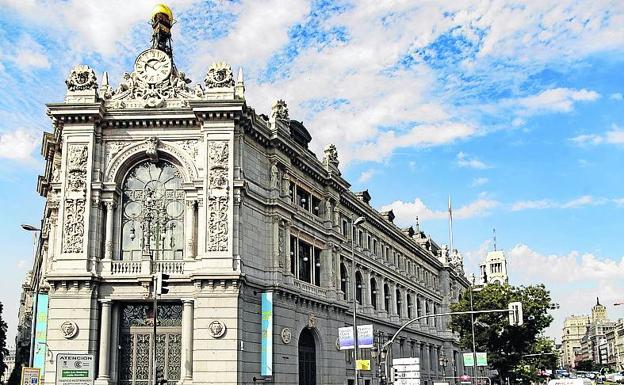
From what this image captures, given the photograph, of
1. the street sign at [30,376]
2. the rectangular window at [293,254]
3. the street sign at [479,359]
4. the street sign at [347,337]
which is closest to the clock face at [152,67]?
the rectangular window at [293,254]

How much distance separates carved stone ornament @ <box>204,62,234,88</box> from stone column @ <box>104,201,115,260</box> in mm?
9411

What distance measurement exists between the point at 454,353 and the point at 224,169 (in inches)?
2653

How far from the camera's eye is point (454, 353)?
3947 inches

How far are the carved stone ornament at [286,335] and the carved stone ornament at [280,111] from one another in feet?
48.0

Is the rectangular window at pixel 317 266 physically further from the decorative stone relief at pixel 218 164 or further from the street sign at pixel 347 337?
the decorative stone relief at pixel 218 164

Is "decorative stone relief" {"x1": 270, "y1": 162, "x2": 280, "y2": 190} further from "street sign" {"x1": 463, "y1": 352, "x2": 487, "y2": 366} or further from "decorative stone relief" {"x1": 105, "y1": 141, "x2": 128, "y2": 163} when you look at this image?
"street sign" {"x1": 463, "y1": 352, "x2": 487, "y2": 366}

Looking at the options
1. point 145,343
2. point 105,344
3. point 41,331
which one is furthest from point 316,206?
point 41,331

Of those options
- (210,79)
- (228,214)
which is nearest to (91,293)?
(228,214)

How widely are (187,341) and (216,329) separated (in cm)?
181

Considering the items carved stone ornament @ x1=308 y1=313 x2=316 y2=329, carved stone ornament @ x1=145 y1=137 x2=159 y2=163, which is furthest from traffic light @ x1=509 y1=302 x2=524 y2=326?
carved stone ornament @ x1=145 y1=137 x2=159 y2=163

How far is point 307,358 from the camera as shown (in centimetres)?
5122

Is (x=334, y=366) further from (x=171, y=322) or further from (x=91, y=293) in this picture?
(x=91, y=293)

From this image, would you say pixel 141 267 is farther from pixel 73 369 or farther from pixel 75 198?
pixel 73 369

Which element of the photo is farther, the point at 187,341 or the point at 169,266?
the point at 169,266
